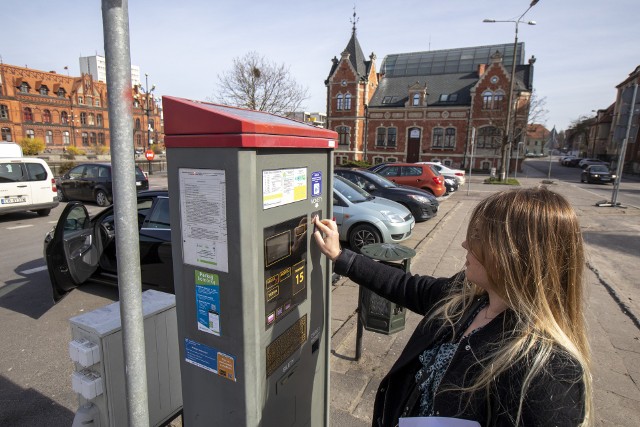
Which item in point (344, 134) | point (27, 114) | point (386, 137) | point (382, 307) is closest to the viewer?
point (382, 307)

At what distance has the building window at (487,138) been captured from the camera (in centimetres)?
3475

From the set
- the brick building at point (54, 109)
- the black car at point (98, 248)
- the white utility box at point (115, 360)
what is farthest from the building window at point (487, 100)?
the brick building at point (54, 109)

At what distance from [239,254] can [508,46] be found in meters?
48.4

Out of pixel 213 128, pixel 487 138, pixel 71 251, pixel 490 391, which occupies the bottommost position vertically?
pixel 71 251

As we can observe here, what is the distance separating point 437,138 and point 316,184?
128 feet

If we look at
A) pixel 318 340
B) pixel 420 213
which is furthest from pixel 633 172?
pixel 318 340

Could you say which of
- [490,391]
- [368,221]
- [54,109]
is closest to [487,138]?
[368,221]

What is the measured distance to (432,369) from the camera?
132 cm

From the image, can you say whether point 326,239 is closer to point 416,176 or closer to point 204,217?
point 204,217

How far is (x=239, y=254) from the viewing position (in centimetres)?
146

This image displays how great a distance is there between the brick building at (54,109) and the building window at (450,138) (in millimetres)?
40311

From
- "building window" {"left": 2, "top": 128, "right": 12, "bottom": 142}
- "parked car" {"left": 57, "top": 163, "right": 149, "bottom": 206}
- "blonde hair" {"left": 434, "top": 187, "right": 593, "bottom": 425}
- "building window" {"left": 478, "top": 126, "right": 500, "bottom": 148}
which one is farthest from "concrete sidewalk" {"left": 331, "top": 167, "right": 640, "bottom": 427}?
"building window" {"left": 2, "top": 128, "right": 12, "bottom": 142}

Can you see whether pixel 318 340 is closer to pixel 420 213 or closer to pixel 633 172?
pixel 420 213

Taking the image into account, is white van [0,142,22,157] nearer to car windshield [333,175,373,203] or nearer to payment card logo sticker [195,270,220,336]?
car windshield [333,175,373,203]
